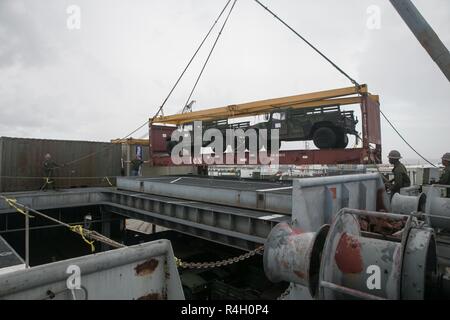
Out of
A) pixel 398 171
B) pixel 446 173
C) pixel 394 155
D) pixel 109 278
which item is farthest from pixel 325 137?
pixel 109 278

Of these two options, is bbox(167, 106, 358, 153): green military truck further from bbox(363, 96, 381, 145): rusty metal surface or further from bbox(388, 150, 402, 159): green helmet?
bbox(388, 150, 402, 159): green helmet

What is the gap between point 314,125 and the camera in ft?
27.8

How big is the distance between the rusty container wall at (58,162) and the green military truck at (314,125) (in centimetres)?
682

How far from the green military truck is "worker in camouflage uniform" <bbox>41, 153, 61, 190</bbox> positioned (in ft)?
23.6

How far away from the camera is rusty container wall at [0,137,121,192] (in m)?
10.1

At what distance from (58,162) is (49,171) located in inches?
34.6

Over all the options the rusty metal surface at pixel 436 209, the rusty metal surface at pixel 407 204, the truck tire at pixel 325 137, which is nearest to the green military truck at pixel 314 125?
the truck tire at pixel 325 137

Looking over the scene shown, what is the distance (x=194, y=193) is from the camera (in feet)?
23.0

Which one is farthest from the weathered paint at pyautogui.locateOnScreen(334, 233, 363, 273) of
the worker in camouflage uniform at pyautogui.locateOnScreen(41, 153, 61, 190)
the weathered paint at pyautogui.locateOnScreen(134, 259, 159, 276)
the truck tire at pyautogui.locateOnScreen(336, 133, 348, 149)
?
the worker in camouflage uniform at pyautogui.locateOnScreen(41, 153, 61, 190)

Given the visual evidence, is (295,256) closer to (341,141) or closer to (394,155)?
(394,155)

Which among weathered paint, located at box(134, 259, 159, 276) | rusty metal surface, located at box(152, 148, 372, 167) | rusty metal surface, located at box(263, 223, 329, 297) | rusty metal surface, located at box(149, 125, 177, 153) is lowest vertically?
rusty metal surface, located at box(263, 223, 329, 297)

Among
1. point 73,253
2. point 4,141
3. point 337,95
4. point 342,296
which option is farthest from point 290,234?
point 4,141

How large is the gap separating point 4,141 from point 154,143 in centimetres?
489

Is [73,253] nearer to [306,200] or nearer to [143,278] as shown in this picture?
[306,200]
